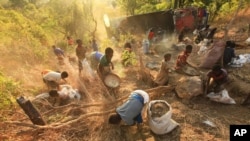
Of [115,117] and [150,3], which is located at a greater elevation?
[150,3]

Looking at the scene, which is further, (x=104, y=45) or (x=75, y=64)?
(x=104, y=45)

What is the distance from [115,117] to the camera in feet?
12.8

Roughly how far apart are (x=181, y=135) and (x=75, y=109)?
2.26 m

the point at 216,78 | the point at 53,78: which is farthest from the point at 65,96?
the point at 216,78

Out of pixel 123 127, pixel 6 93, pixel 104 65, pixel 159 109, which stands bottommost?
pixel 123 127

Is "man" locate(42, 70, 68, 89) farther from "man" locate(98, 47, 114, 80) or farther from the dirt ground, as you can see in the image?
"man" locate(98, 47, 114, 80)

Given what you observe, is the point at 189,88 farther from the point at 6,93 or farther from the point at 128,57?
the point at 6,93

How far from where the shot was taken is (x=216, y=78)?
4.91 m

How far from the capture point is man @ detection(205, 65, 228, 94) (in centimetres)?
489

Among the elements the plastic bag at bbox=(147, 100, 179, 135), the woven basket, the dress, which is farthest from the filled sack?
the plastic bag at bbox=(147, 100, 179, 135)

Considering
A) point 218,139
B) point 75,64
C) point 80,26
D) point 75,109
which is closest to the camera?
point 218,139

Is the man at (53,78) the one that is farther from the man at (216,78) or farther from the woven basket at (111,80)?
the man at (216,78)

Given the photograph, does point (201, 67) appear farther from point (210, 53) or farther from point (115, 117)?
point (115, 117)

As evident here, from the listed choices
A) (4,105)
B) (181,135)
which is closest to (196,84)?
(181,135)
